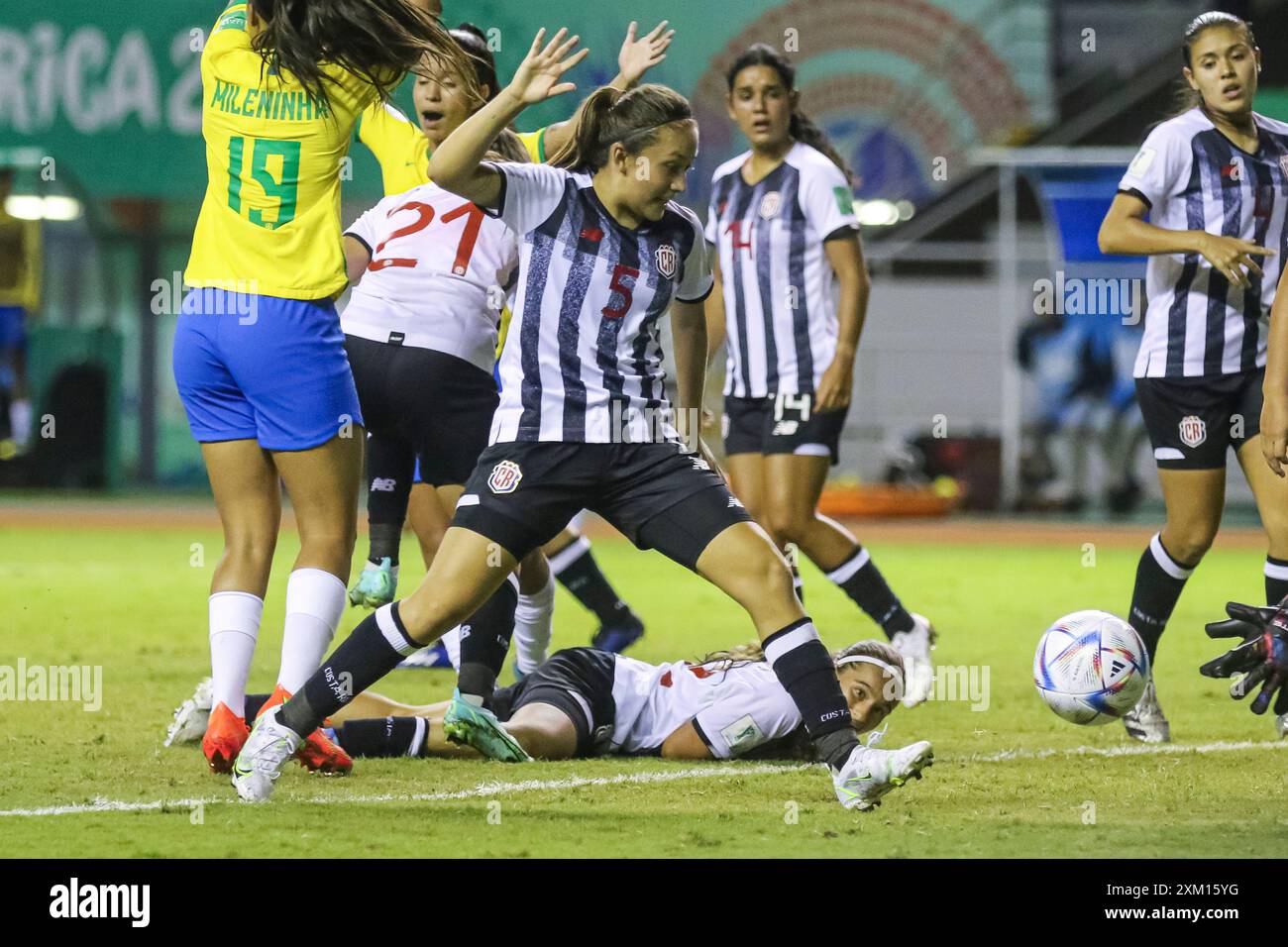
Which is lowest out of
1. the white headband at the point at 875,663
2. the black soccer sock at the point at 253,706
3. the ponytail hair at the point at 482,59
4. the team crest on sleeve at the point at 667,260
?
the black soccer sock at the point at 253,706

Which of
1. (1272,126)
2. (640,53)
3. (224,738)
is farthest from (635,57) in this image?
(1272,126)

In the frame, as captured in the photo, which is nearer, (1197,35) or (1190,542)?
(1197,35)

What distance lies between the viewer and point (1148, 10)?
28.9 meters

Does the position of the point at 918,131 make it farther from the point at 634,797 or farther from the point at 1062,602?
the point at 634,797

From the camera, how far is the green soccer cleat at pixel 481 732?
532cm

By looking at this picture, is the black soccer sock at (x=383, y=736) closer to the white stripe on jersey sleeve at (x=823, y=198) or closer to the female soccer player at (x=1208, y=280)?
the female soccer player at (x=1208, y=280)

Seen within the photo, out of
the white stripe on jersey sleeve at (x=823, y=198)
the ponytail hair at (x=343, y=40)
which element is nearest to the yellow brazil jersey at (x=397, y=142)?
the ponytail hair at (x=343, y=40)

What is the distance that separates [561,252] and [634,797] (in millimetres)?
1581

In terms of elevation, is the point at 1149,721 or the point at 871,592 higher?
the point at 871,592

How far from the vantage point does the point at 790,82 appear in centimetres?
785

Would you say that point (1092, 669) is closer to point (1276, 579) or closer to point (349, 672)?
point (1276, 579)

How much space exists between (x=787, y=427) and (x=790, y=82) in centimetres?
156

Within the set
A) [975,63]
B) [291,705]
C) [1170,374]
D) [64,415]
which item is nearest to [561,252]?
[291,705]

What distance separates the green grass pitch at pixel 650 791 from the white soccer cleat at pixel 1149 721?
113 millimetres
